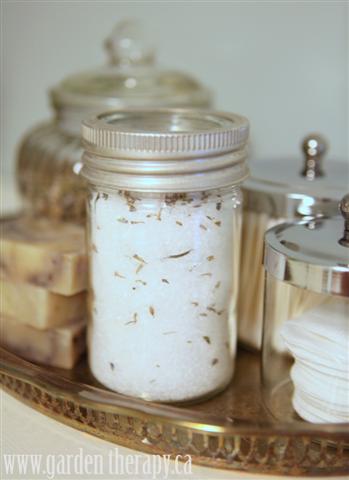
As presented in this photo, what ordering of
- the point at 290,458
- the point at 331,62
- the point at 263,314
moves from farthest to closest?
the point at 331,62
the point at 263,314
the point at 290,458

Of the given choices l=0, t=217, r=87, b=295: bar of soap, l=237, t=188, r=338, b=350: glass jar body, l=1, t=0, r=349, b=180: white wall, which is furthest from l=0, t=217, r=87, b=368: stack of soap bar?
l=1, t=0, r=349, b=180: white wall

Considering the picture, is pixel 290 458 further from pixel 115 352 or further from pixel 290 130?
pixel 290 130

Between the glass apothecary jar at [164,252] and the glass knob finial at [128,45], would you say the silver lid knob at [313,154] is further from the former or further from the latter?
the glass knob finial at [128,45]

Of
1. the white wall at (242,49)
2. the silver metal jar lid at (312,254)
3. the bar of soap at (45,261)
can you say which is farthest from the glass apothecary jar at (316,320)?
the white wall at (242,49)

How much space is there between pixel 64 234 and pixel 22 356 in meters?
0.10

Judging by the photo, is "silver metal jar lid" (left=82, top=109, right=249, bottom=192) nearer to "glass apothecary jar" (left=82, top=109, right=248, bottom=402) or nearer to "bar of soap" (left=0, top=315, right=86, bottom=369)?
"glass apothecary jar" (left=82, top=109, right=248, bottom=402)

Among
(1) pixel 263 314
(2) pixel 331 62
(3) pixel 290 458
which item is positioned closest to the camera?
(3) pixel 290 458

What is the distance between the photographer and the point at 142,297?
43cm

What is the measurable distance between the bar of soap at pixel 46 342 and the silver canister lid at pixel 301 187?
16 cm

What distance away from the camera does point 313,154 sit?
0.51 m

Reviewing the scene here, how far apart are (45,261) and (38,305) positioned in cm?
3

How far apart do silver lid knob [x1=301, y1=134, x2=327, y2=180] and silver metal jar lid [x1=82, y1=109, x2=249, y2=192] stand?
0.28ft

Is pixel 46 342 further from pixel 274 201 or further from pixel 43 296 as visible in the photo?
pixel 274 201

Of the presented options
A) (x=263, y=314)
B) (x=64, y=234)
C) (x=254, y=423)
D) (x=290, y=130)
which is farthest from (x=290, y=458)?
(x=290, y=130)
